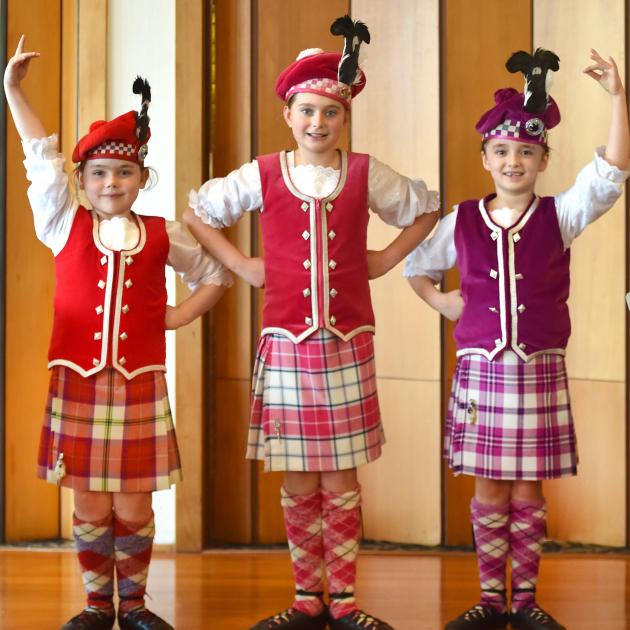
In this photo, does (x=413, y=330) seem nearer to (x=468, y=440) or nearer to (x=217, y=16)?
(x=468, y=440)

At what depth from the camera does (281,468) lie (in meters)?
2.54

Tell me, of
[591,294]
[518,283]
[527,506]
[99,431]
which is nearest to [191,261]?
[99,431]

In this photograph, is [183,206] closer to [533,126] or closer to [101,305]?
[101,305]

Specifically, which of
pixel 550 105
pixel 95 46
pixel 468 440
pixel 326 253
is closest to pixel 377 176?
pixel 326 253

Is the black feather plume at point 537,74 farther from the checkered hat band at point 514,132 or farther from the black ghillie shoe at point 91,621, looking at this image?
the black ghillie shoe at point 91,621

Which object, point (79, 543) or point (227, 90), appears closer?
point (79, 543)

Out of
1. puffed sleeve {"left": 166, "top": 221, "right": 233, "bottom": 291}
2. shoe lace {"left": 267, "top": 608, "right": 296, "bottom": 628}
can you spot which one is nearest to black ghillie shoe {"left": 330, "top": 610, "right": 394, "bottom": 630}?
A: shoe lace {"left": 267, "top": 608, "right": 296, "bottom": 628}

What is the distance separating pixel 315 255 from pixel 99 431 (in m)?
0.65

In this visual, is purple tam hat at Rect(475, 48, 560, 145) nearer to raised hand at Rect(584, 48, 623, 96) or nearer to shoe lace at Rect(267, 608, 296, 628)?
raised hand at Rect(584, 48, 623, 96)

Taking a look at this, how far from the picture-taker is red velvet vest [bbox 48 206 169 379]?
251 centimetres

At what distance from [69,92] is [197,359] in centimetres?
94

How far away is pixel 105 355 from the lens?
251 centimetres

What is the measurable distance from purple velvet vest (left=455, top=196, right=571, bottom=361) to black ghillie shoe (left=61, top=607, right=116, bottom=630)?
3.55ft

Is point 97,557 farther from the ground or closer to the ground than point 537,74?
closer to the ground
